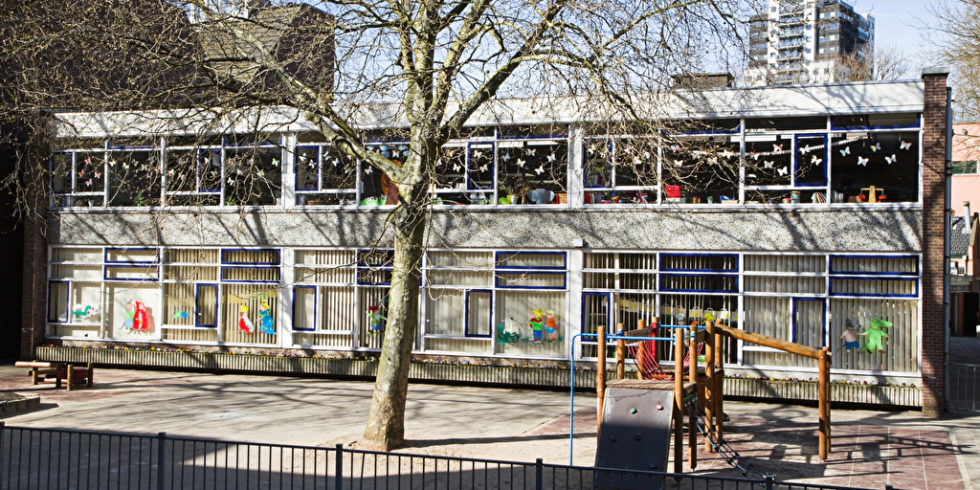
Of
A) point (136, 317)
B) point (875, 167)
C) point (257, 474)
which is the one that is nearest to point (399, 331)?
point (257, 474)

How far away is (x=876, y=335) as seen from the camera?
1753 cm

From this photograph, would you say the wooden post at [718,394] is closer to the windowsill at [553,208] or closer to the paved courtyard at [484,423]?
the paved courtyard at [484,423]

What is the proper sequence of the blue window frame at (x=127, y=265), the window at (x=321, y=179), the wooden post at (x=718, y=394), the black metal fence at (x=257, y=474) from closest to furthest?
the black metal fence at (x=257, y=474) → the wooden post at (x=718, y=394) → the window at (x=321, y=179) → the blue window frame at (x=127, y=265)

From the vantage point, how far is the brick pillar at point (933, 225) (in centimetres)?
1675

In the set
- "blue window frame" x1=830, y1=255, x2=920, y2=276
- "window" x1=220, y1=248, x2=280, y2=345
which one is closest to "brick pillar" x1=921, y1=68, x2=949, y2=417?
"blue window frame" x1=830, y1=255, x2=920, y2=276

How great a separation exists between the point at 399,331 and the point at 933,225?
1046 centimetres

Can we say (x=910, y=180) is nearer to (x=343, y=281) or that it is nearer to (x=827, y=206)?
(x=827, y=206)

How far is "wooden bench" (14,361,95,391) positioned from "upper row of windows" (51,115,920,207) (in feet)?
12.1

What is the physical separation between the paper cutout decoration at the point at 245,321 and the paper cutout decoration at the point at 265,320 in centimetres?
26

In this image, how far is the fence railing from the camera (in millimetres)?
17281

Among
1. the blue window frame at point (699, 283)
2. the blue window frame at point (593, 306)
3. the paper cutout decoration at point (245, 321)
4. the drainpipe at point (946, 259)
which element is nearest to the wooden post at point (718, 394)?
the blue window frame at point (699, 283)

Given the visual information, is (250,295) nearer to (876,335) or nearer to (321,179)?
(321,179)

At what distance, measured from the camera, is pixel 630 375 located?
18656 millimetres

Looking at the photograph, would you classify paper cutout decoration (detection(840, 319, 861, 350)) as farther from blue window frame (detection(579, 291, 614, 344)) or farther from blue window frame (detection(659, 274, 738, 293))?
blue window frame (detection(579, 291, 614, 344))
